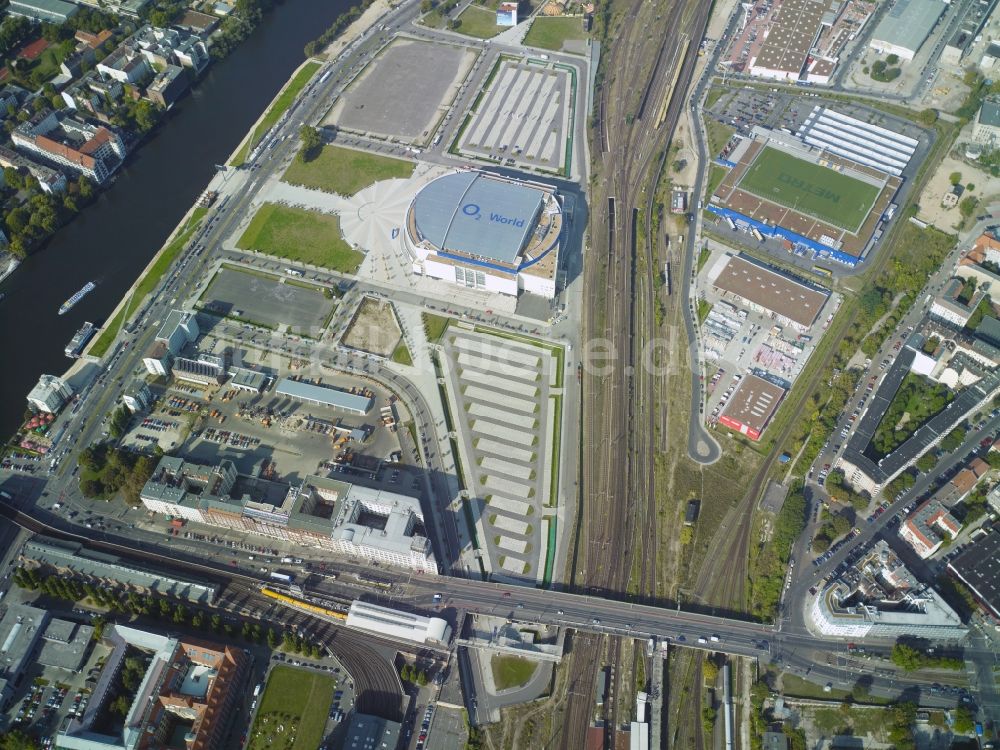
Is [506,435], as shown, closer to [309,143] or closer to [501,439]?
[501,439]

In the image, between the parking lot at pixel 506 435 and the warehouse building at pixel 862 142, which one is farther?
the warehouse building at pixel 862 142

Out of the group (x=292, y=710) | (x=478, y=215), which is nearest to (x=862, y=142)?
(x=478, y=215)

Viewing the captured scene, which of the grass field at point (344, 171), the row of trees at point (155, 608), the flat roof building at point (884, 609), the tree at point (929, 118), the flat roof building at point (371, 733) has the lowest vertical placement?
the flat roof building at point (371, 733)

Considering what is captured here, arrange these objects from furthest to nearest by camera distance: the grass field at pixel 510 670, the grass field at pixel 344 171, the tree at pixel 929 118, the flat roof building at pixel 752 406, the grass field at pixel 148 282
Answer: the tree at pixel 929 118 → the grass field at pixel 344 171 → the grass field at pixel 148 282 → the flat roof building at pixel 752 406 → the grass field at pixel 510 670

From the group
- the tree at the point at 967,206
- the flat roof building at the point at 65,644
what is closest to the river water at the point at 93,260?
the flat roof building at the point at 65,644

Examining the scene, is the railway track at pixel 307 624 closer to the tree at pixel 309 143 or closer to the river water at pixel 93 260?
the river water at pixel 93 260

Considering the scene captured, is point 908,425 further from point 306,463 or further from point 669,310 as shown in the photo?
point 306,463
